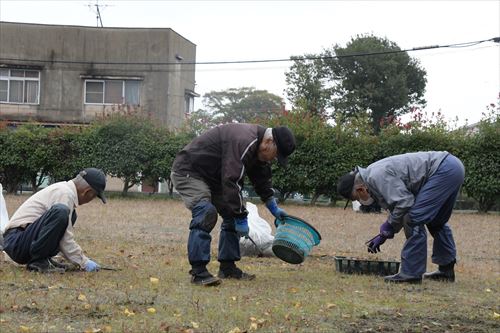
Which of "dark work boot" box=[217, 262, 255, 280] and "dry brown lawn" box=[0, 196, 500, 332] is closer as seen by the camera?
"dry brown lawn" box=[0, 196, 500, 332]

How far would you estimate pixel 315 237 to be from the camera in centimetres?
734

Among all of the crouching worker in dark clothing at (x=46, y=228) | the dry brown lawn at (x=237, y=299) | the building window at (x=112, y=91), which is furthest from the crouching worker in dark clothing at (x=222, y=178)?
the building window at (x=112, y=91)

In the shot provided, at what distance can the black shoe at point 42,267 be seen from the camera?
6887 mm

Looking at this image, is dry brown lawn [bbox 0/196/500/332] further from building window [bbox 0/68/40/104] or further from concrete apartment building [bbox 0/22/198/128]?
building window [bbox 0/68/40/104]

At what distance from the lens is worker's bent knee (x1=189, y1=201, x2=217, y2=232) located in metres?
6.35

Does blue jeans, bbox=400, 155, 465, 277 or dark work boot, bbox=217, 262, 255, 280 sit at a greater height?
blue jeans, bbox=400, 155, 465, 277

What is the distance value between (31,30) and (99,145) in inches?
614

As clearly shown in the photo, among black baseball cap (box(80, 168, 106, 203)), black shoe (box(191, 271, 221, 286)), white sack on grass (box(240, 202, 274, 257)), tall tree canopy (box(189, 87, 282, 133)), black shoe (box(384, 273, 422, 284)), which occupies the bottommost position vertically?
black shoe (box(384, 273, 422, 284))

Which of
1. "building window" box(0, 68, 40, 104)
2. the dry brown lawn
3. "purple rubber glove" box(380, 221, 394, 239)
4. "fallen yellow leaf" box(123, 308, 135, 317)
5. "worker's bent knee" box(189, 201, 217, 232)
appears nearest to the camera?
the dry brown lawn

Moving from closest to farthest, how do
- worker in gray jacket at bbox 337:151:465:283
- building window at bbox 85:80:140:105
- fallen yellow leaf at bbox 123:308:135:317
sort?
fallen yellow leaf at bbox 123:308:135:317 → worker in gray jacket at bbox 337:151:465:283 → building window at bbox 85:80:140:105

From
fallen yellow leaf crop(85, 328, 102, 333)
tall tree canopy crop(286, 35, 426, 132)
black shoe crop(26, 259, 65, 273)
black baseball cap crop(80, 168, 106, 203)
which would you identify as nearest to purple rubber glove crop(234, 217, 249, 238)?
black baseball cap crop(80, 168, 106, 203)

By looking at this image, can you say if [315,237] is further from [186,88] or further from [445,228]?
[186,88]

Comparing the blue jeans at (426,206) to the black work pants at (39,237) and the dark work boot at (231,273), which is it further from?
the black work pants at (39,237)

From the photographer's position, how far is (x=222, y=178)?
6.37 meters
